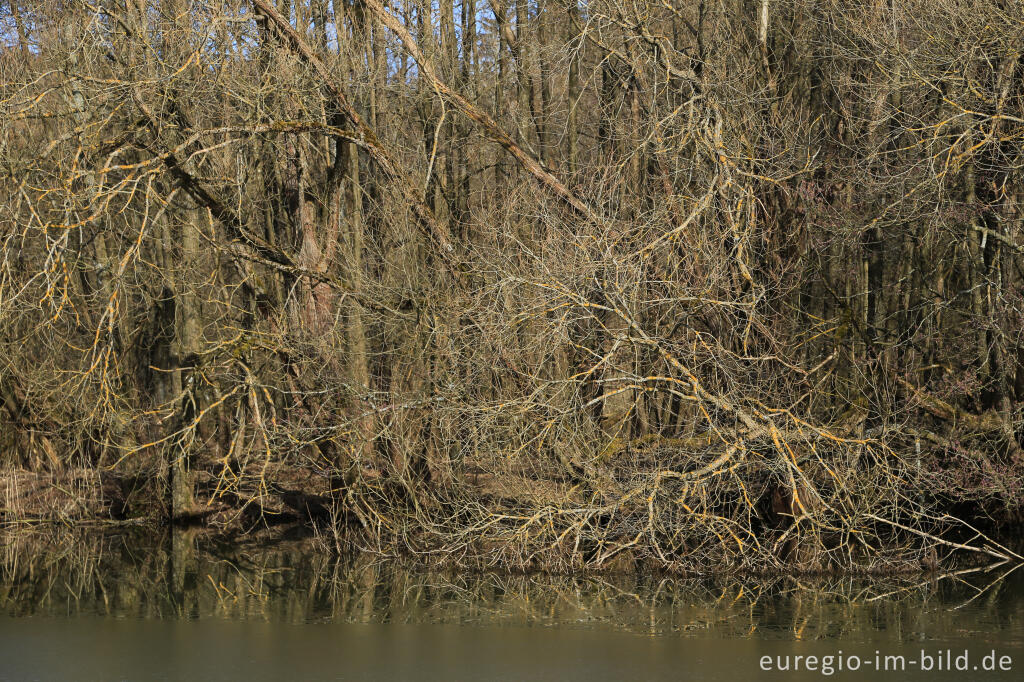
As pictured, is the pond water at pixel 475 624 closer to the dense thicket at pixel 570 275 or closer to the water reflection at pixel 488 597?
the water reflection at pixel 488 597

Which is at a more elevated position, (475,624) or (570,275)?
(570,275)

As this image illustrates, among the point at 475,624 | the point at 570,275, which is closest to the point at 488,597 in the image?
the point at 475,624

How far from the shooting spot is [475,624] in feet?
28.2

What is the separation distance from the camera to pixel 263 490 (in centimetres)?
1220

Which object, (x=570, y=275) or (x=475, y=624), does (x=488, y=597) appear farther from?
(x=570, y=275)

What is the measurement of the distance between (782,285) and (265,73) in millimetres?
5364

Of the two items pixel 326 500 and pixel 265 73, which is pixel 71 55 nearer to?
pixel 265 73

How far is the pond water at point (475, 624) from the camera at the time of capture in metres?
7.38

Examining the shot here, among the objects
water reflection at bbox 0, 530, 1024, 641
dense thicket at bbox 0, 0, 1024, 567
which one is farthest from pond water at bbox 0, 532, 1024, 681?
dense thicket at bbox 0, 0, 1024, 567

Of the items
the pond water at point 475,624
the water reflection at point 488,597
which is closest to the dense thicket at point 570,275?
the water reflection at point 488,597

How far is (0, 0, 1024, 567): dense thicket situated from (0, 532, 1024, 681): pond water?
72cm

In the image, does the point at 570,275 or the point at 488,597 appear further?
the point at 570,275

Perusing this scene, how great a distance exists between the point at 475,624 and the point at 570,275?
2963 millimetres

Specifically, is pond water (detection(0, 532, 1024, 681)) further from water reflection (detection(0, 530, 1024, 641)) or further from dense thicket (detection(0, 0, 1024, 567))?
dense thicket (detection(0, 0, 1024, 567))
